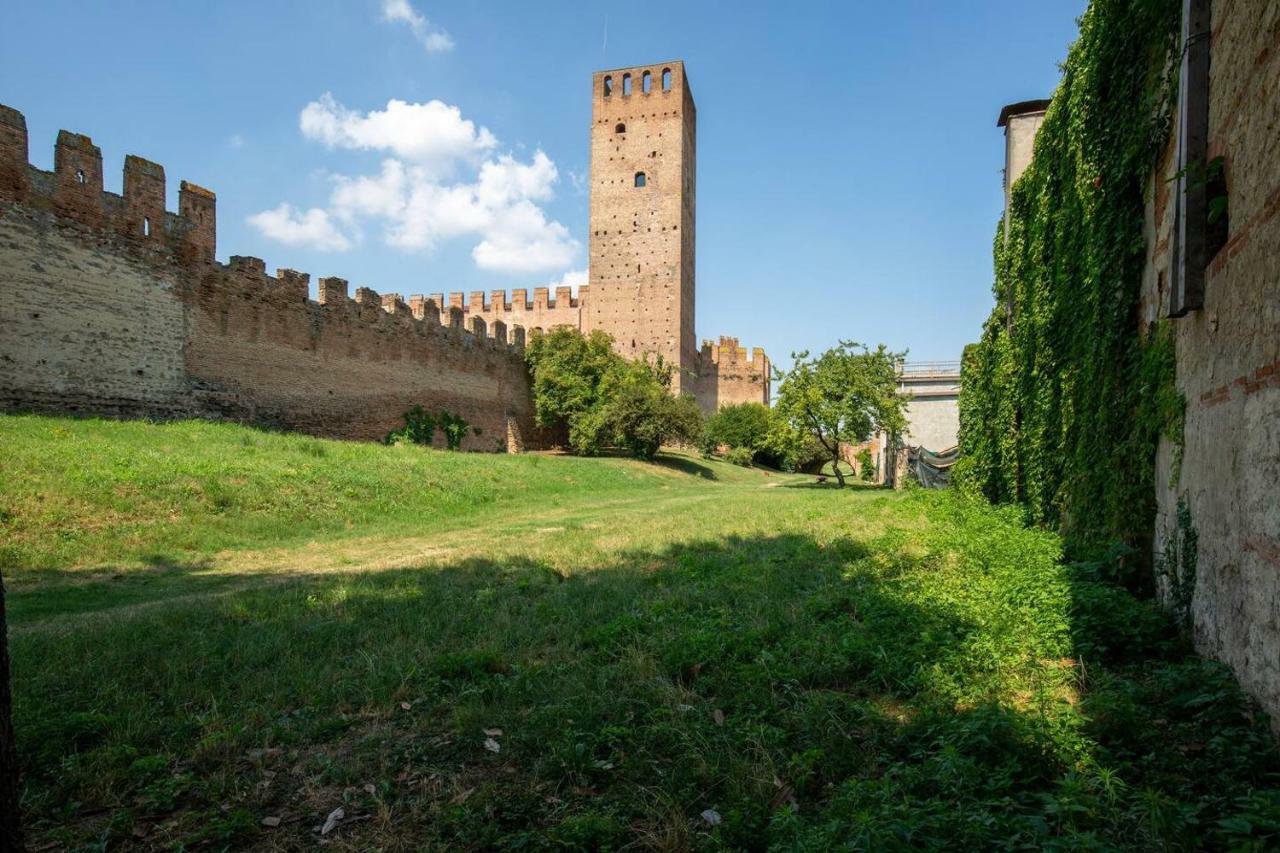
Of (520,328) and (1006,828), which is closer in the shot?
(1006,828)

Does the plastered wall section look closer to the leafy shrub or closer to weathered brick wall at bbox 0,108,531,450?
weathered brick wall at bbox 0,108,531,450

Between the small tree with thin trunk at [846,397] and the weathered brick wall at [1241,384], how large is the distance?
20.6 meters

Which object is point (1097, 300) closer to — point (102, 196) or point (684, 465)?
point (102, 196)

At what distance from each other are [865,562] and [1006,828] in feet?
16.4

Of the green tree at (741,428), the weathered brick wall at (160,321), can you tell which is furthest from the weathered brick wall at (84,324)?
the green tree at (741,428)

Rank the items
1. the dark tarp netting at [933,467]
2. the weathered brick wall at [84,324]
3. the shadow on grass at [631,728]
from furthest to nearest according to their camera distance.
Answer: the dark tarp netting at [933,467] → the weathered brick wall at [84,324] → the shadow on grass at [631,728]

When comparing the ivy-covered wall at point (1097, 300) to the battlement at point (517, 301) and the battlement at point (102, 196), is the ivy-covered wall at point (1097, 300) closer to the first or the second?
the battlement at point (102, 196)

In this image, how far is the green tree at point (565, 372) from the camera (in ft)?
107

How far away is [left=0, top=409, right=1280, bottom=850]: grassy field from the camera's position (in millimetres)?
2812

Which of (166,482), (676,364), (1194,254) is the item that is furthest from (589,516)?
Result: (676,364)

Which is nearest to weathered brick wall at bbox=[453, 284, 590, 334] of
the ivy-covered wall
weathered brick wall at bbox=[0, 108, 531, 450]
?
weathered brick wall at bbox=[0, 108, 531, 450]

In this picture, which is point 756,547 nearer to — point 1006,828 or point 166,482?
point 1006,828

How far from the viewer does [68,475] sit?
10.7 m

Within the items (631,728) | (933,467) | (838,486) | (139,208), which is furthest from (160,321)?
(933,467)
